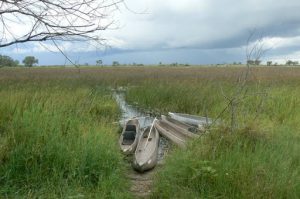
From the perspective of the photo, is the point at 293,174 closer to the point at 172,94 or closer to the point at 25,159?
the point at 25,159

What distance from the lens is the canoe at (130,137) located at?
8914 millimetres

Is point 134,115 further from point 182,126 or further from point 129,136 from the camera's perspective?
point 129,136

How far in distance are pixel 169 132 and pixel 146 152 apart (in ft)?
6.89

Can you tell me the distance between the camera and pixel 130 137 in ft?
33.5

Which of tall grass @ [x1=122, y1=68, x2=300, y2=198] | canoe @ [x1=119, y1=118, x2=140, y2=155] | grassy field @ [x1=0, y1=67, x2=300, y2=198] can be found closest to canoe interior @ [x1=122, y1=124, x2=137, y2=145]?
canoe @ [x1=119, y1=118, x2=140, y2=155]

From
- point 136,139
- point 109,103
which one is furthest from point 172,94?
point 136,139

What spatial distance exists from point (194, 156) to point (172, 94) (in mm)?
10245

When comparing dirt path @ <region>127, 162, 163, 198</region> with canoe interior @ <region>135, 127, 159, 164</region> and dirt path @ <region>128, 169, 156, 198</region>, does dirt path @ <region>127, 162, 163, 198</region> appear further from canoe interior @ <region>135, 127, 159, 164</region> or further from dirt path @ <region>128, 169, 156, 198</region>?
canoe interior @ <region>135, 127, 159, 164</region>

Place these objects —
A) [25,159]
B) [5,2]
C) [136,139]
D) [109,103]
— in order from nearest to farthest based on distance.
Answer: [5,2] → [25,159] → [136,139] → [109,103]

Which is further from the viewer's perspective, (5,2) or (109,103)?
(109,103)

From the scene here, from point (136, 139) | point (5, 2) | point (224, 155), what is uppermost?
point (5, 2)

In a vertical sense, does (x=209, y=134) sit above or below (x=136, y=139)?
above

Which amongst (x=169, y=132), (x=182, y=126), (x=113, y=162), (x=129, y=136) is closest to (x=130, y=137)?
(x=129, y=136)

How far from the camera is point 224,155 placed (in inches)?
238
